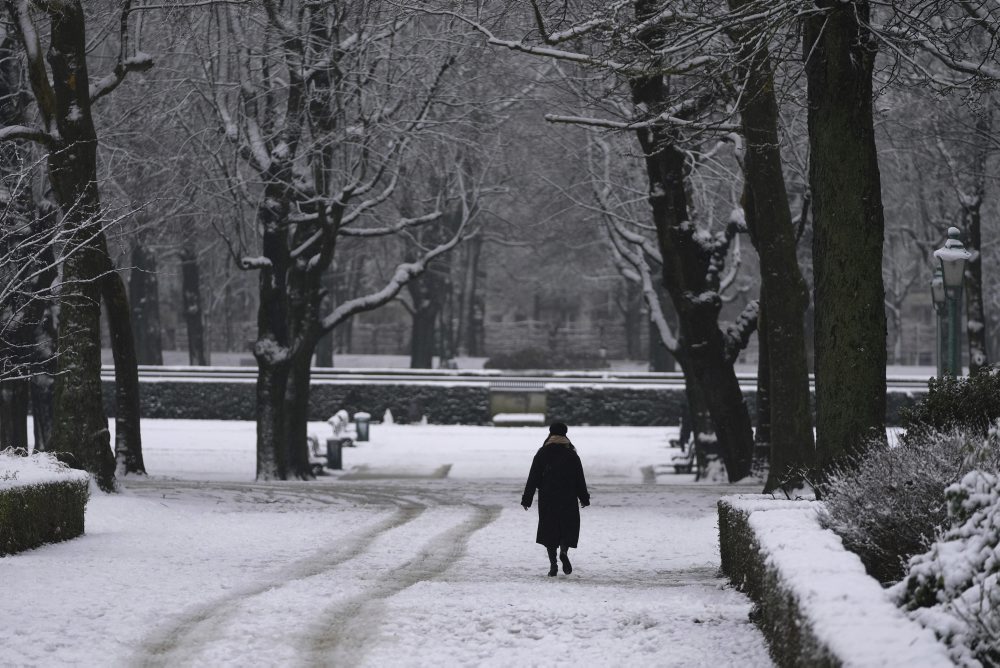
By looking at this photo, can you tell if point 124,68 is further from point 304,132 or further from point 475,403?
point 475,403

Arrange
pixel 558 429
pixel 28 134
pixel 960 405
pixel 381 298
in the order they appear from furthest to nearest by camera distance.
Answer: pixel 381 298 → pixel 28 134 → pixel 558 429 → pixel 960 405

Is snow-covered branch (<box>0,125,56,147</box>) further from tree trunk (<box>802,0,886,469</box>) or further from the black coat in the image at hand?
tree trunk (<box>802,0,886,469</box>)

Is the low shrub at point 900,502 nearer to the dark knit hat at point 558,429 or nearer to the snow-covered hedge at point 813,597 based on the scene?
the snow-covered hedge at point 813,597

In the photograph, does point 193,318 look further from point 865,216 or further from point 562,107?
point 865,216

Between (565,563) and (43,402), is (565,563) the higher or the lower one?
the lower one

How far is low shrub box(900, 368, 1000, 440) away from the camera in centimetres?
1185

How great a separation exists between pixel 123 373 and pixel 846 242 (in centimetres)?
1392

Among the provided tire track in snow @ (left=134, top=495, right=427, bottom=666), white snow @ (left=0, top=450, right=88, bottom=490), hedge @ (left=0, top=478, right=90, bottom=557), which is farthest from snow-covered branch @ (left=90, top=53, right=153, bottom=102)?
tire track in snow @ (left=134, top=495, right=427, bottom=666)

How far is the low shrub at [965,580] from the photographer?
5609 mm

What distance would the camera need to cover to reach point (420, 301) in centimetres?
4906

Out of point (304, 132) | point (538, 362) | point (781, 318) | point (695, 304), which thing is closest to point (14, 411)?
point (304, 132)

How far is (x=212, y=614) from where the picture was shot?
31.6 ft

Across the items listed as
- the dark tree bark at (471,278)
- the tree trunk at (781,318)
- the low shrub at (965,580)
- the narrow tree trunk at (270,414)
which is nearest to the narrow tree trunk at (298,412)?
the narrow tree trunk at (270,414)

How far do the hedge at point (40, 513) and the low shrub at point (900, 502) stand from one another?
289 inches
